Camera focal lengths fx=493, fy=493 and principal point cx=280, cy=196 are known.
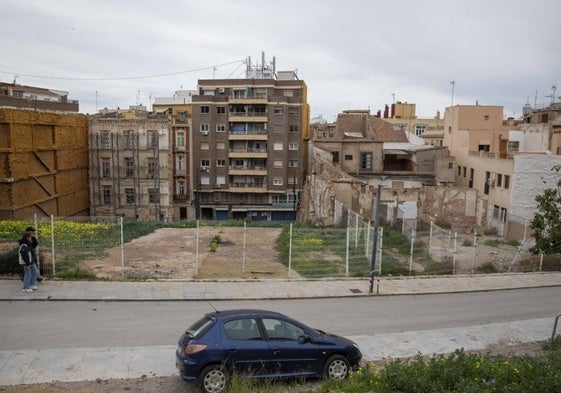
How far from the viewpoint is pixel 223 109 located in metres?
60.5

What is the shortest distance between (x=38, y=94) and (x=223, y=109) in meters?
28.1

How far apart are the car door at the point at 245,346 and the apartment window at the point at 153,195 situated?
4700cm

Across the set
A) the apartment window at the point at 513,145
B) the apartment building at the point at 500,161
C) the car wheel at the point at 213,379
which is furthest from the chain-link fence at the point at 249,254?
the apartment window at the point at 513,145

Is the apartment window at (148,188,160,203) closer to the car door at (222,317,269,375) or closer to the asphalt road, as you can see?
the asphalt road

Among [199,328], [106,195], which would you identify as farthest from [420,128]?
[199,328]

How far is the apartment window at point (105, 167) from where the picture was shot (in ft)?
178

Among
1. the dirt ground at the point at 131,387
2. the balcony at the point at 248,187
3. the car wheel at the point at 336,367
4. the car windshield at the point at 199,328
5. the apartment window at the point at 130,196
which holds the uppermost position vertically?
the car windshield at the point at 199,328

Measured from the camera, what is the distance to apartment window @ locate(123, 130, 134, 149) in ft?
177

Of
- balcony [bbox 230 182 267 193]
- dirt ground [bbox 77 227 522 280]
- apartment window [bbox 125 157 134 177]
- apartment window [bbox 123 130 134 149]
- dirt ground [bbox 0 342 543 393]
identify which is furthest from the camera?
balcony [bbox 230 182 267 193]

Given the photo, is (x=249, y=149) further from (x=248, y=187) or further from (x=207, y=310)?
(x=207, y=310)

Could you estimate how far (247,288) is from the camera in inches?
677

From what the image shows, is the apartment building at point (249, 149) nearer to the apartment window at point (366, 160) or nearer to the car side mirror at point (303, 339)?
the apartment window at point (366, 160)

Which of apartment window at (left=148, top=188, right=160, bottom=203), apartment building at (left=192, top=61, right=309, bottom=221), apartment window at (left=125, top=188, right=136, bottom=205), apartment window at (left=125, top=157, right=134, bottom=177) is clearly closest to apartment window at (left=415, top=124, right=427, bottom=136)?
apartment building at (left=192, top=61, right=309, bottom=221)

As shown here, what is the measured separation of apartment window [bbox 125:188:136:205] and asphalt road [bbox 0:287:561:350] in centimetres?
4172
